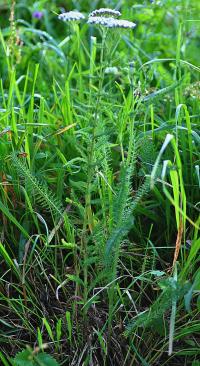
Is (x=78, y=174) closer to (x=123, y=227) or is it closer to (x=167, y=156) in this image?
(x=167, y=156)

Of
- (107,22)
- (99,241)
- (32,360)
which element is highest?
(107,22)

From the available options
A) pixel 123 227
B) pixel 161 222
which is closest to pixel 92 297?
pixel 123 227

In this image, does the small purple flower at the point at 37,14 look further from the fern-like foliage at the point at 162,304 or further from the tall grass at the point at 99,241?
the fern-like foliage at the point at 162,304

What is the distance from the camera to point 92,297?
4.83 feet

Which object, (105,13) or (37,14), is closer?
(105,13)

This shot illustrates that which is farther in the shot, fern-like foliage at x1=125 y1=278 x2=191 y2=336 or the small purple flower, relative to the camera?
the small purple flower

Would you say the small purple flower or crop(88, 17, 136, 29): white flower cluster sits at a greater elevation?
crop(88, 17, 136, 29): white flower cluster

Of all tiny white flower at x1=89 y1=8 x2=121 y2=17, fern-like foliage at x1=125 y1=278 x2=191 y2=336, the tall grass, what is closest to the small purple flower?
the tall grass

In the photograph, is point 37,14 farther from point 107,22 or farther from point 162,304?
point 162,304

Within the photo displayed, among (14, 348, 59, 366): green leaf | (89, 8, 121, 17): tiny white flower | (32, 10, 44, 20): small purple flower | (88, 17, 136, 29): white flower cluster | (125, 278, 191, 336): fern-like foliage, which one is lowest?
(14, 348, 59, 366): green leaf

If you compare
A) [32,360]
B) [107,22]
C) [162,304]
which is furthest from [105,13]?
[32,360]

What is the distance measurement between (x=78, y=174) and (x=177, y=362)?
0.57 meters

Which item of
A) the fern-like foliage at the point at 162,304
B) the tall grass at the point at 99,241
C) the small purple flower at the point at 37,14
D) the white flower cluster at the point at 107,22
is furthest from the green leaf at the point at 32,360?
the small purple flower at the point at 37,14

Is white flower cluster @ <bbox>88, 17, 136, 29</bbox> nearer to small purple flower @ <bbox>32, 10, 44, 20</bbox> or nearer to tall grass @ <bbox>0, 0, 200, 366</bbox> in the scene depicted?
tall grass @ <bbox>0, 0, 200, 366</bbox>
